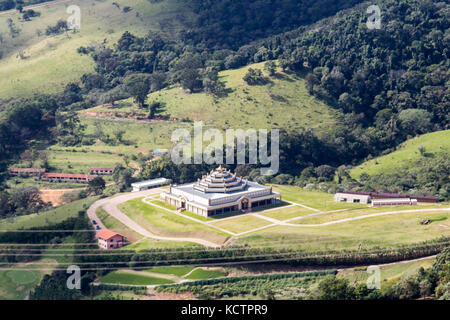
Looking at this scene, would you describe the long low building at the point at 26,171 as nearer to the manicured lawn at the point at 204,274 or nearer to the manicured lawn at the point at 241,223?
the manicured lawn at the point at 241,223

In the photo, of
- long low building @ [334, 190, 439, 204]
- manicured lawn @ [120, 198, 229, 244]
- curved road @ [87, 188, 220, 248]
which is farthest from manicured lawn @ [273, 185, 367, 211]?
curved road @ [87, 188, 220, 248]

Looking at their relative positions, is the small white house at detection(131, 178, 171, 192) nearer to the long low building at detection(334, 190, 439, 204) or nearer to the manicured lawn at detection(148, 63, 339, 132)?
the manicured lawn at detection(148, 63, 339, 132)

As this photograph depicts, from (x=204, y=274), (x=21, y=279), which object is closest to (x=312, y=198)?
(x=204, y=274)

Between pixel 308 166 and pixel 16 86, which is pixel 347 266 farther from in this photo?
pixel 16 86

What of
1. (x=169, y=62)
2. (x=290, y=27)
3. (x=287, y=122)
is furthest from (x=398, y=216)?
(x=290, y=27)

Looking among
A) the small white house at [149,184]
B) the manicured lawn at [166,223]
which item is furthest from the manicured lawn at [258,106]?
the manicured lawn at [166,223]

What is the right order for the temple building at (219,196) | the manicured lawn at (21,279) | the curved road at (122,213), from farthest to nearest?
the temple building at (219,196) < the curved road at (122,213) < the manicured lawn at (21,279)
